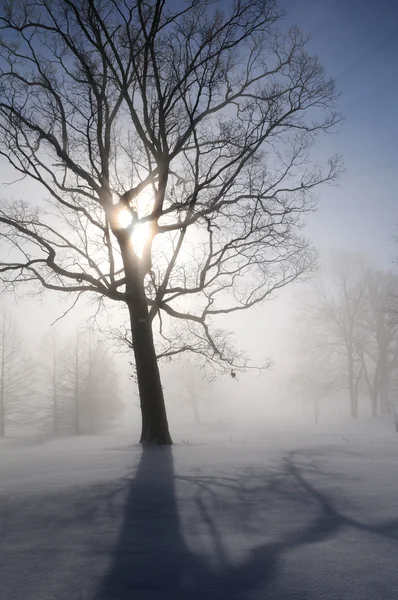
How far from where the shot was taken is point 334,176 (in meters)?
9.57

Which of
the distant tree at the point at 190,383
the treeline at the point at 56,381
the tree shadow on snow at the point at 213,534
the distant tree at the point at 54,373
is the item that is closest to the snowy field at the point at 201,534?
the tree shadow on snow at the point at 213,534

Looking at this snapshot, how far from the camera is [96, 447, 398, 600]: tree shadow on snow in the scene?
2.04m

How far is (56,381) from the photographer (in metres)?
32.2

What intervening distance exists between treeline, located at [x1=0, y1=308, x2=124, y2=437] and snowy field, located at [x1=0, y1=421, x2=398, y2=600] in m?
26.4

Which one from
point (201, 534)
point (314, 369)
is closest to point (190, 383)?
point (314, 369)

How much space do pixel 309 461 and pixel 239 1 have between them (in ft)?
28.9

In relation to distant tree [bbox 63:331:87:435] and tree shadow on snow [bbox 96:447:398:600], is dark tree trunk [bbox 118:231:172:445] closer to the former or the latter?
tree shadow on snow [bbox 96:447:398:600]

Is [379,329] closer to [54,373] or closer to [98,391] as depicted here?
[98,391]

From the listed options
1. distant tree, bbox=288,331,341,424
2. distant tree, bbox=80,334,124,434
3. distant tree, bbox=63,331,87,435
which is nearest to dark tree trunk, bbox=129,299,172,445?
distant tree, bbox=80,334,124,434

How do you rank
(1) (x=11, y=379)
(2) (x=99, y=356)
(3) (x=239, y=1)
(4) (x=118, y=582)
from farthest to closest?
(2) (x=99, y=356) → (1) (x=11, y=379) → (3) (x=239, y=1) → (4) (x=118, y=582)

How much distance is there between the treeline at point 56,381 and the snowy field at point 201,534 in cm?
2645

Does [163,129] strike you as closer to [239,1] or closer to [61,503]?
[239,1]

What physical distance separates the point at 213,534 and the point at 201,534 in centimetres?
9

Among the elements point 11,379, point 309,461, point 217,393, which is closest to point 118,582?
point 309,461
